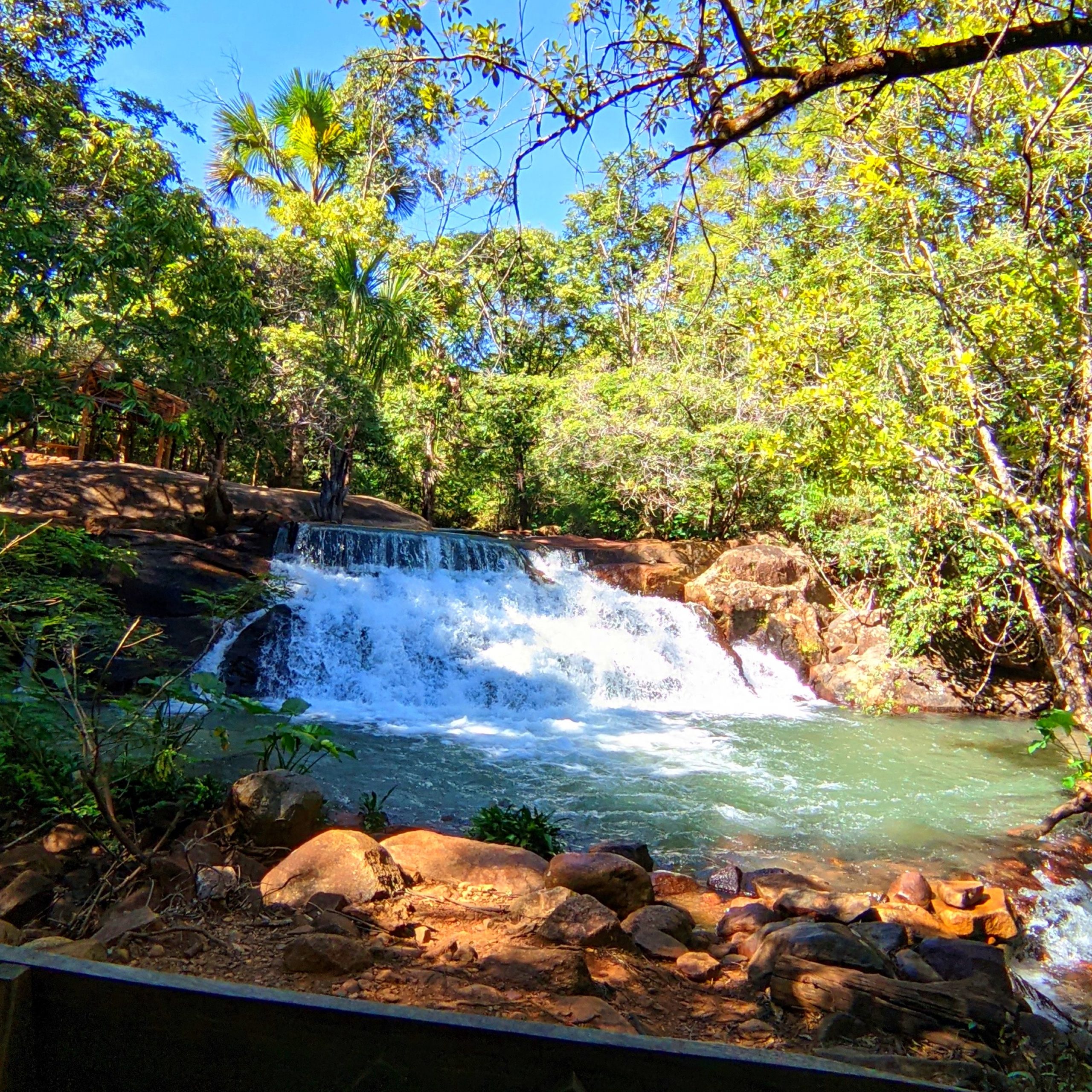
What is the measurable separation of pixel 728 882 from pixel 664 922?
127 cm

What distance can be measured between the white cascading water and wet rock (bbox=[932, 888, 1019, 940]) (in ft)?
16.1

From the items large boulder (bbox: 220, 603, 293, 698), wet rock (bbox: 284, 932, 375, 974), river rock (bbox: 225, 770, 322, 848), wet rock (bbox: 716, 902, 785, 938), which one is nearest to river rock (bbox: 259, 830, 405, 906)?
river rock (bbox: 225, 770, 322, 848)

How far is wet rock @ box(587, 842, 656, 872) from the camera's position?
5.01 m

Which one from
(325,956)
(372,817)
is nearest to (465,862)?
(372,817)

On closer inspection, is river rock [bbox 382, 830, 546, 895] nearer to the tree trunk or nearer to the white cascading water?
the white cascading water

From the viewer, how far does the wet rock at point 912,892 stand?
16.2 ft

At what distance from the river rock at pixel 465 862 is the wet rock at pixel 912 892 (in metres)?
2.38

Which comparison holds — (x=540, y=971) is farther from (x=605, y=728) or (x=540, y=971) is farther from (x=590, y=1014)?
(x=605, y=728)

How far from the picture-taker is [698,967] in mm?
3574

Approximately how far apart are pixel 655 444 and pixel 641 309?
4368 mm

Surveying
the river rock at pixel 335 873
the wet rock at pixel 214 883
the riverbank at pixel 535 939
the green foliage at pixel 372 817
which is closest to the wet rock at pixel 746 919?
the riverbank at pixel 535 939

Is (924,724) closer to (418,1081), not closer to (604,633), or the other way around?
(604,633)

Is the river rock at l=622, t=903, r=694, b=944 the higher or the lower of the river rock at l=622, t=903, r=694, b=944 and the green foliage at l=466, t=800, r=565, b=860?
the lower

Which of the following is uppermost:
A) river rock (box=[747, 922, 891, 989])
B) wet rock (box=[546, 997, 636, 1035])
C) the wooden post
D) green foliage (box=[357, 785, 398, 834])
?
the wooden post
